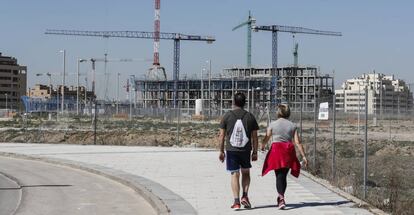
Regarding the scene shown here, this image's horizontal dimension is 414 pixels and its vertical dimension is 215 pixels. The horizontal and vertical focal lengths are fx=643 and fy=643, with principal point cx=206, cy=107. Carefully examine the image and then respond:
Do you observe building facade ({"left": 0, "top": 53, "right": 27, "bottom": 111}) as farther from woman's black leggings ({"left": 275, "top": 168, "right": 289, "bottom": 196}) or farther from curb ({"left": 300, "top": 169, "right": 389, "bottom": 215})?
woman's black leggings ({"left": 275, "top": 168, "right": 289, "bottom": 196})

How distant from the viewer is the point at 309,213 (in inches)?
396

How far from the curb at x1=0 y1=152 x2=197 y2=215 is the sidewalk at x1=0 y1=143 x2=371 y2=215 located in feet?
0.74

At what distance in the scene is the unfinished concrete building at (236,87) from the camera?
154625mm

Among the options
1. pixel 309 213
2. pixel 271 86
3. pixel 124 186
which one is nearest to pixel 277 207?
pixel 309 213

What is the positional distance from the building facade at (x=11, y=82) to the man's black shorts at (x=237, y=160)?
6822 inches

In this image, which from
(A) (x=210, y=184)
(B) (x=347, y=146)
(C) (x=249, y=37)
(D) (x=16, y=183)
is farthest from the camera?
(C) (x=249, y=37)

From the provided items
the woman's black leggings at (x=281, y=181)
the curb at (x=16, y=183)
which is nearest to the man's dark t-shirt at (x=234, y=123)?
the woman's black leggings at (x=281, y=181)

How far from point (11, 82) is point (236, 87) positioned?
225 feet

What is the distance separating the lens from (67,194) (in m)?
13.9

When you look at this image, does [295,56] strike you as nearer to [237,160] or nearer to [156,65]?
[156,65]

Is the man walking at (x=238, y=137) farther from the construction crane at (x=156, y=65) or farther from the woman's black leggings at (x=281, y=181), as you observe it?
the construction crane at (x=156, y=65)

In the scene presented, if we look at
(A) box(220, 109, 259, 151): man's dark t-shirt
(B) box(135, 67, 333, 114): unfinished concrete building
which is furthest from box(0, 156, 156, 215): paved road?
(B) box(135, 67, 333, 114): unfinished concrete building

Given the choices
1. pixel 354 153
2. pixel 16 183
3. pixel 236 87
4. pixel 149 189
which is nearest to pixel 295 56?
pixel 236 87

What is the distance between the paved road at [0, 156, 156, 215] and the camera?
38.6 feet
